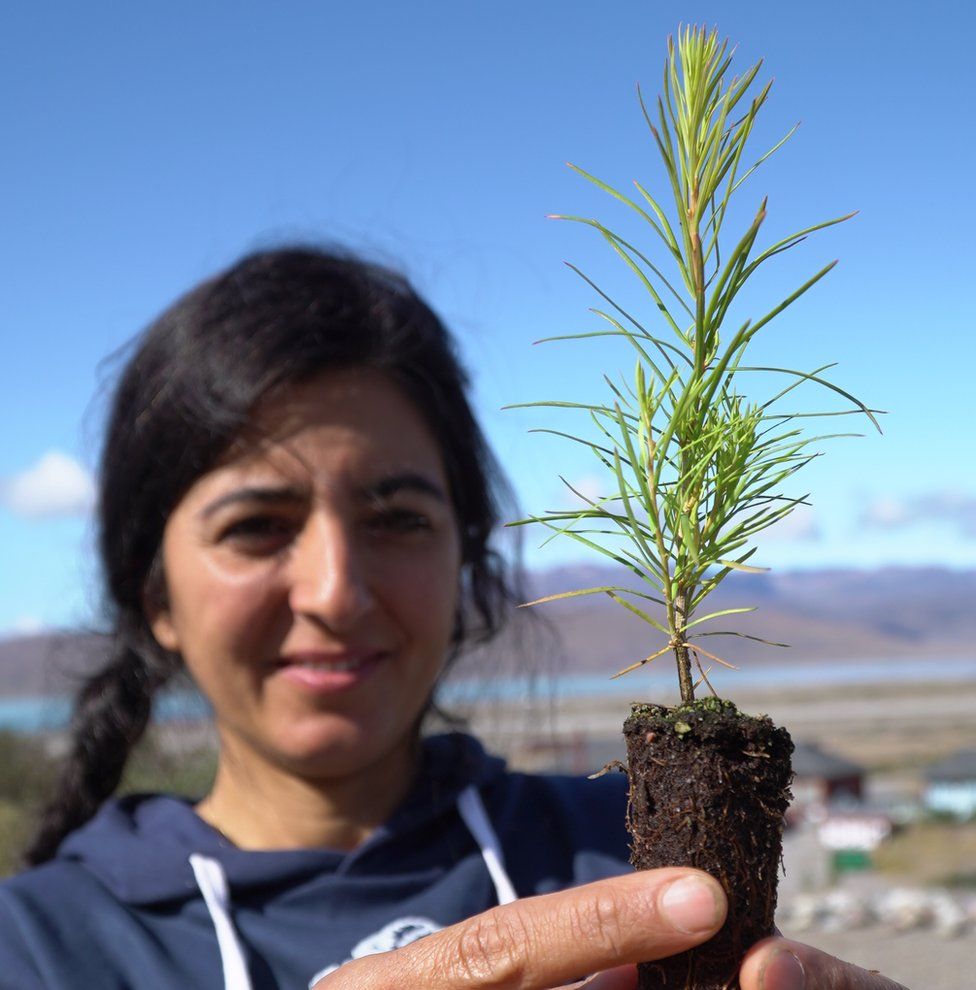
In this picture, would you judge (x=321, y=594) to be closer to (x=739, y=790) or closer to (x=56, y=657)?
(x=739, y=790)

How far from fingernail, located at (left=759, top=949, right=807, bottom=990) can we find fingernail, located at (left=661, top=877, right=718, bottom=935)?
99 millimetres

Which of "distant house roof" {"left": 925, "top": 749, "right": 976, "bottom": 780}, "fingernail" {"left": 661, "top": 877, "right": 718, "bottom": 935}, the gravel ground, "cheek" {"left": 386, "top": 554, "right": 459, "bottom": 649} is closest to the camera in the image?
"fingernail" {"left": 661, "top": 877, "right": 718, "bottom": 935}

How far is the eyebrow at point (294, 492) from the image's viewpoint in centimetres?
200

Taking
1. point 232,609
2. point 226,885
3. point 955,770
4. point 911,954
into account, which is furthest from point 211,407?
point 955,770

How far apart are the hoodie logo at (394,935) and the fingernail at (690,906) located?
1172mm

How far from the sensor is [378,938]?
6.97ft

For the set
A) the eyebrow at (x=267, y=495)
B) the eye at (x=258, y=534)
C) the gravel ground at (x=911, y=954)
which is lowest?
the gravel ground at (x=911, y=954)

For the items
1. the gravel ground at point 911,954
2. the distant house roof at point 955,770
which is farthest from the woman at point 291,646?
the distant house roof at point 955,770

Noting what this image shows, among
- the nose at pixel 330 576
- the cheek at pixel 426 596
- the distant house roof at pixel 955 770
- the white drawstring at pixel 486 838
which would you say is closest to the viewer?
the nose at pixel 330 576

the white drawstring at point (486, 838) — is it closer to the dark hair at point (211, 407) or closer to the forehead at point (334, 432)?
the dark hair at point (211, 407)

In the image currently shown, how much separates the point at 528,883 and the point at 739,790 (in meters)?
1.45

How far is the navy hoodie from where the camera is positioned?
200 cm

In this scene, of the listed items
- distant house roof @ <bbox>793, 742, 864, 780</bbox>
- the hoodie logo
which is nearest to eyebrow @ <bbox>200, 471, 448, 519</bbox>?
the hoodie logo

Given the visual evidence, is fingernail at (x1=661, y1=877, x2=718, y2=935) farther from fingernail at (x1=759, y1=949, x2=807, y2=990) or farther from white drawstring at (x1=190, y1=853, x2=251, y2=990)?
white drawstring at (x1=190, y1=853, x2=251, y2=990)
